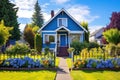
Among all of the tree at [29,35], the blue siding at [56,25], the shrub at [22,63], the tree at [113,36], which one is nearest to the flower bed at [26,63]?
the shrub at [22,63]

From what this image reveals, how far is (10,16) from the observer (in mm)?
42875

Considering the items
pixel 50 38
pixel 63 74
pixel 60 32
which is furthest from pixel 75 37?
pixel 63 74

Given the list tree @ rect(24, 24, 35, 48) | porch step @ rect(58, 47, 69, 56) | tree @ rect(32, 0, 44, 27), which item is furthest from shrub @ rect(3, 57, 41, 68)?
tree @ rect(32, 0, 44, 27)

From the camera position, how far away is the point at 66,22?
121ft

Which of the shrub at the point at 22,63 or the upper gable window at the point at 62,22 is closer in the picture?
the shrub at the point at 22,63

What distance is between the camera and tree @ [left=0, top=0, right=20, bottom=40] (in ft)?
136

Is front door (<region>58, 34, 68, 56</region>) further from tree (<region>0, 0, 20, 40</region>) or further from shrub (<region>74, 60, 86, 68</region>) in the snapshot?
shrub (<region>74, 60, 86, 68</region>)

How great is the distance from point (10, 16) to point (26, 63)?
26927mm

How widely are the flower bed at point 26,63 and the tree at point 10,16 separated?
2460 cm

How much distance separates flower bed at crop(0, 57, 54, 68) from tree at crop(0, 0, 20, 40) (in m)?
24.6

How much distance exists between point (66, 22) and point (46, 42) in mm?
4251

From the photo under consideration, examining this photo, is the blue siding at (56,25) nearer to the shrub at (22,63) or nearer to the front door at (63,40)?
the front door at (63,40)

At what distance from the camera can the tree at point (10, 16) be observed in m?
41.4

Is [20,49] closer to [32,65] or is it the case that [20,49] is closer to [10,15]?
[32,65]
